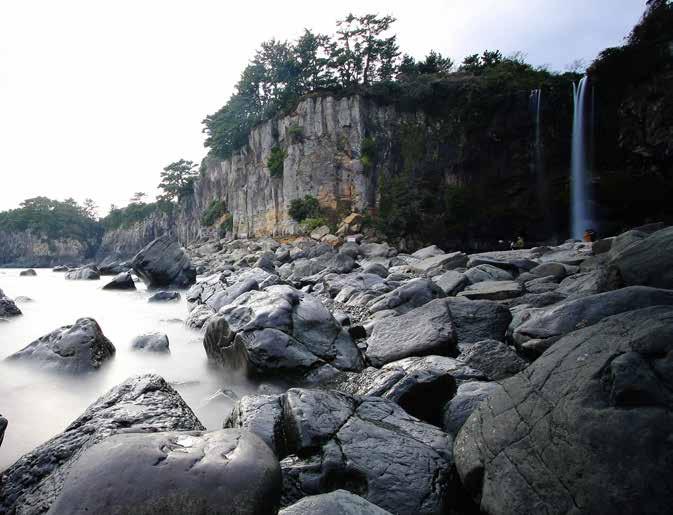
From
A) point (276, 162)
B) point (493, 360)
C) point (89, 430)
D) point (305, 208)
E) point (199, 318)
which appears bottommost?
point (199, 318)

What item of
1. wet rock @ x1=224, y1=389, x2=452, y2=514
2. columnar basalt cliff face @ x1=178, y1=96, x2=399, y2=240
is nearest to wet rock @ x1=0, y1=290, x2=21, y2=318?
wet rock @ x1=224, y1=389, x2=452, y2=514

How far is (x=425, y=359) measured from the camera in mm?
3953

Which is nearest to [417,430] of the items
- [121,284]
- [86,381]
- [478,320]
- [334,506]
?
[334,506]

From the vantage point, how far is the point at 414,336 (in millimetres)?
4547

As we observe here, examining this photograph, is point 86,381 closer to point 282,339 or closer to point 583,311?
point 282,339

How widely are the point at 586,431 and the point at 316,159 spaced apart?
105 feet

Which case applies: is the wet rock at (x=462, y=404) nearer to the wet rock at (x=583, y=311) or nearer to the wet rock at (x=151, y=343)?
the wet rock at (x=583, y=311)

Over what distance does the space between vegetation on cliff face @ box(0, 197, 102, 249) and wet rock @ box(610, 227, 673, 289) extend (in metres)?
90.7

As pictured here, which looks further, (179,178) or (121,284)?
(179,178)

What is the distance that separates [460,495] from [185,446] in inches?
61.7

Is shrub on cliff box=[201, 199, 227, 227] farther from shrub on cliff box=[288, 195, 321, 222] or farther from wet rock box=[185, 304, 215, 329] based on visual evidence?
wet rock box=[185, 304, 215, 329]

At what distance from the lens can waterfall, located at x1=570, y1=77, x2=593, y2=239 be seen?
22.7 metres

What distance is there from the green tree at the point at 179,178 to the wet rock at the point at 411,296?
56.4 metres

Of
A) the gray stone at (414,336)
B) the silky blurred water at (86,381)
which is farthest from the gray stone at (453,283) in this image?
the silky blurred water at (86,381)
